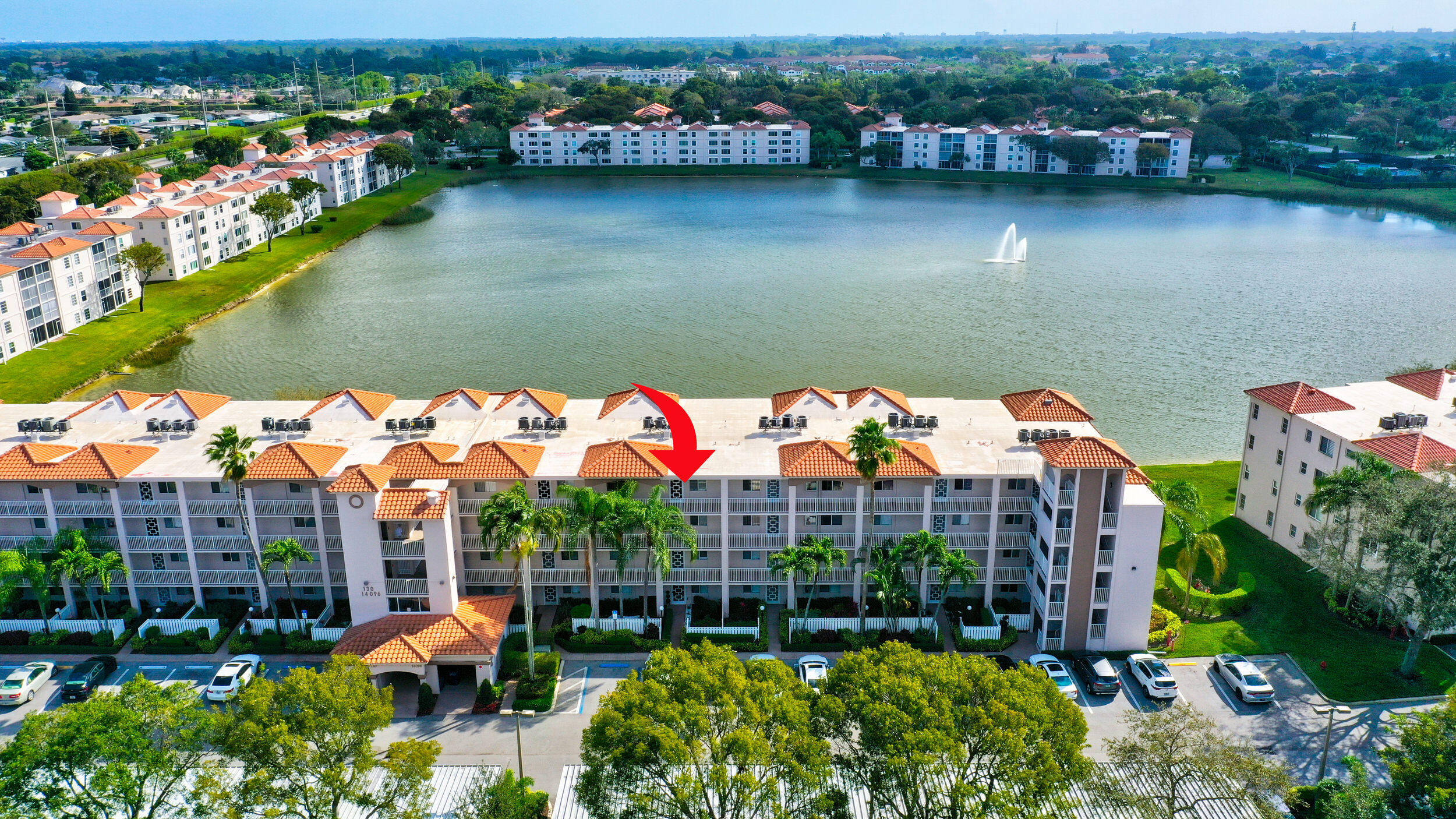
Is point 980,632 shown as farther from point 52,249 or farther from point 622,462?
point 52,249

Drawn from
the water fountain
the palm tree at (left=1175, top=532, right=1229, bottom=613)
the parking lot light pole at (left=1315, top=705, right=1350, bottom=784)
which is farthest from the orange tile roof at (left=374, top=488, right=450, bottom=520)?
the water fountain

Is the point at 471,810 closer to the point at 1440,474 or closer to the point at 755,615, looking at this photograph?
the point at 755,615

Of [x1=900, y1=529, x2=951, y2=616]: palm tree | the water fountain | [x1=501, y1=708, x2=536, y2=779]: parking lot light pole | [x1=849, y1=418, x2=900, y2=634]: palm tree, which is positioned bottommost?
[x1=501, y1=708, x2=536, y2=779]: parking lot light pole

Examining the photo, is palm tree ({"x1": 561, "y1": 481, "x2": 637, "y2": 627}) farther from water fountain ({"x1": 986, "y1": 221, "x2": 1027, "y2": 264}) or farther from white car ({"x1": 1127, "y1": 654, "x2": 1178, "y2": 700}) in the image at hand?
water fountain ({"x1": 986, "y1": 221, "x2": 1027, "y2": 264})

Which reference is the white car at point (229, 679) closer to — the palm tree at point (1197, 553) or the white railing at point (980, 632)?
the white railing at point (980, 632)

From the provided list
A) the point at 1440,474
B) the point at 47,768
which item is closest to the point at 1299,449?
the point at 1440,474

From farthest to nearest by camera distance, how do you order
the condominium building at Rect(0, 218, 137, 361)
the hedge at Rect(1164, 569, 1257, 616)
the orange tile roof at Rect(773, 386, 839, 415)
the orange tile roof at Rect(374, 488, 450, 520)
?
the condominium building at Rect(0, 218, 137, 361) → the orange tile roof at Rect(773, 386, 839, 415) → the hedge at Rect(1164, 569, 1257, 616) → the orange tile roof at Rect(374, 488, 450, 520)

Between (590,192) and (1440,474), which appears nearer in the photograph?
(1440,474)

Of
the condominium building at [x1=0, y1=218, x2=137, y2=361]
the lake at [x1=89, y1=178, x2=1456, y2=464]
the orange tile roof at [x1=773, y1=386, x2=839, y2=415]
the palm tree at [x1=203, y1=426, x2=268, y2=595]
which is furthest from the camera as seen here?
the condominium building at [x1=0, y1=218, x2=137, y2=361]
